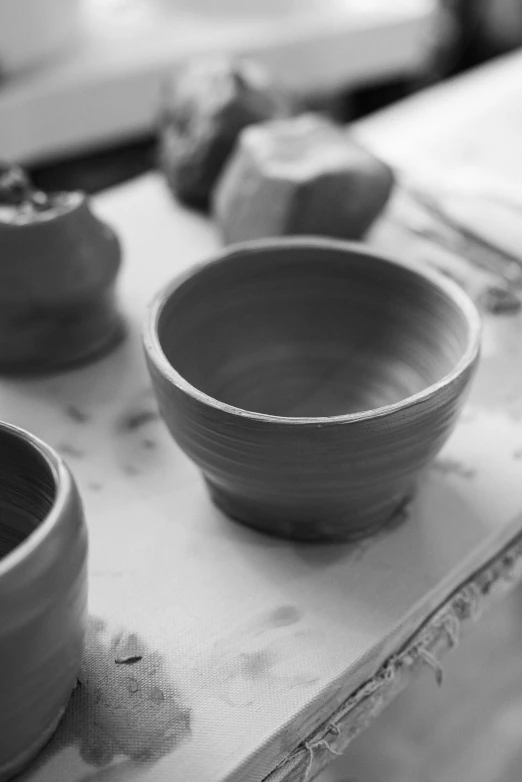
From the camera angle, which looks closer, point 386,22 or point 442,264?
point 442,264

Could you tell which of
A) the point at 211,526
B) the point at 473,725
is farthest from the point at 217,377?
the point at 473,725

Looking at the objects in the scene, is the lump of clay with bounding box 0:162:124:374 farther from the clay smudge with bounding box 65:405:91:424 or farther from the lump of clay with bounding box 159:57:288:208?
the lump of clay with bounding box 159:57:288:208

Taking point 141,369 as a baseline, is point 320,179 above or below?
above

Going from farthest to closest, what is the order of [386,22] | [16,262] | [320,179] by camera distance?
1. [386,22]
2. [320,179]
3. [16,262]

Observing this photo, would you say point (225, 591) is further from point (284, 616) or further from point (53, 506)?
point (53, 506)

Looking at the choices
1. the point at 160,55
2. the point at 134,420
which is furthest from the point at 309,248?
the point at 160,55

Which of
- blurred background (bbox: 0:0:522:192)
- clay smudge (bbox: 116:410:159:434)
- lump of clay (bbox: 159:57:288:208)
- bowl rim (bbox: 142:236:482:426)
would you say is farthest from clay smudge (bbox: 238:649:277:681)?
blurred background (bbox: 0:0:522:192)

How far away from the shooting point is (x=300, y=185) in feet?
2.55

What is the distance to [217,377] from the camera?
0.62 meters

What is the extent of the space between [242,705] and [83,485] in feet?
0.71

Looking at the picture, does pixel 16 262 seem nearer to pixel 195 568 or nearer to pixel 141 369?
pixel 141 369

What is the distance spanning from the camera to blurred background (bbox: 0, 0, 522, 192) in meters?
1.47

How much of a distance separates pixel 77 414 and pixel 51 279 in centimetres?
11

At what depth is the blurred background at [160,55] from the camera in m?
1.47
